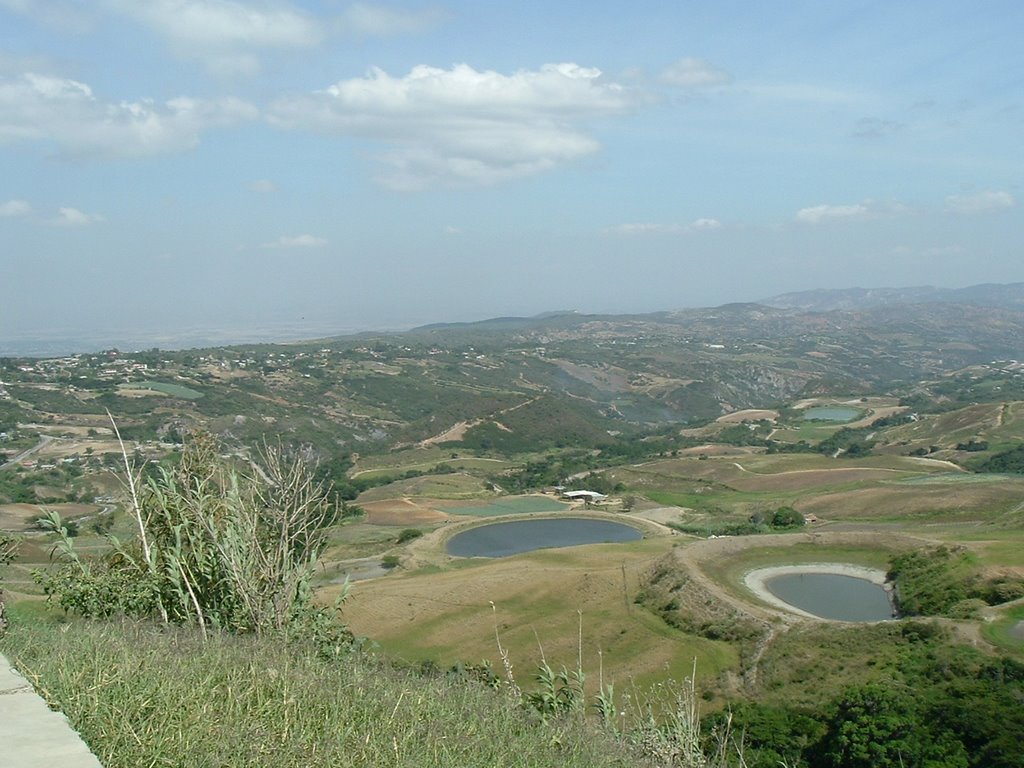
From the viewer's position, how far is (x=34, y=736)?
4.22 metres

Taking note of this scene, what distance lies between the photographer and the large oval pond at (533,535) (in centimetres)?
4666

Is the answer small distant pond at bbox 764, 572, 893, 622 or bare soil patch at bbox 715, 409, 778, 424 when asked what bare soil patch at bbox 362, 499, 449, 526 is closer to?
small distant pond at bbox 764, 572, 893, 622

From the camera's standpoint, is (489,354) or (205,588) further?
(489,354)

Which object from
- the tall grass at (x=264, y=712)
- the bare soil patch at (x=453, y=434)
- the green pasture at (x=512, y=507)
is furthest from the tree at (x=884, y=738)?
the bare soil patch at (x=453, y=434)

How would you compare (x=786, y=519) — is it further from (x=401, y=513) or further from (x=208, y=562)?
(x=208, y=562)

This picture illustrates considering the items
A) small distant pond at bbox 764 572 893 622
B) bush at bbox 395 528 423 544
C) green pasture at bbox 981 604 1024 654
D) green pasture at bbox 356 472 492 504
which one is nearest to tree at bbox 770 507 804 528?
small distant pond at bbox 764 572 893 622

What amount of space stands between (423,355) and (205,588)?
141648 mm

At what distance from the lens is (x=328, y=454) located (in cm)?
8612

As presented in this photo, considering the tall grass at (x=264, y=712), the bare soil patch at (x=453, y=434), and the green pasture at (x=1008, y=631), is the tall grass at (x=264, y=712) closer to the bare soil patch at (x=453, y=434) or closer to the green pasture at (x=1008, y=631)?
the green pasture at (x=1008, y=631)

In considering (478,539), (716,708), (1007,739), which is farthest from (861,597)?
(478,539)

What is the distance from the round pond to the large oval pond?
49.1 feet

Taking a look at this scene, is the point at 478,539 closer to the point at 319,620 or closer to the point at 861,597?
the point at 861,597

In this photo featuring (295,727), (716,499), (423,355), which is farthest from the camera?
(423,355)

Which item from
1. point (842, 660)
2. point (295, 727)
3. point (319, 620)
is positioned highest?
point (295, 727)
